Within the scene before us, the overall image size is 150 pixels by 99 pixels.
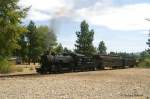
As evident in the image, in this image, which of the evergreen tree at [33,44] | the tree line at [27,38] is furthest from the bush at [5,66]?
the evergreen tree at [33,44]

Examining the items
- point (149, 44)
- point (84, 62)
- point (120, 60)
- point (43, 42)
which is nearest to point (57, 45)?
point (43, 42)

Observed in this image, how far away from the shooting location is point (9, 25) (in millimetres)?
51156

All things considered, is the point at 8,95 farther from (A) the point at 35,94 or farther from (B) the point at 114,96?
(B) the point at 114,96

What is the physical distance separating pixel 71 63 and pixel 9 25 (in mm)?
9553

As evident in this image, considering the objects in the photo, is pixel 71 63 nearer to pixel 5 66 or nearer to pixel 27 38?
pixel 5 66

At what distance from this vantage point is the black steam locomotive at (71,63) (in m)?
51.8

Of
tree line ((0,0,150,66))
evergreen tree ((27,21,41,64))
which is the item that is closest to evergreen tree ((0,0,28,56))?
tree line ((0,0,150,66))

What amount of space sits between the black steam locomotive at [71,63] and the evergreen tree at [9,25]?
4180mm

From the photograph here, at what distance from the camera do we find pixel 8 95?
81.2 feet

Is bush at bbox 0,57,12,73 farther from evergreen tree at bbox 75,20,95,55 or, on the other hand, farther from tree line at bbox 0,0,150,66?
evergreen tree at bbox 75,20,95,55

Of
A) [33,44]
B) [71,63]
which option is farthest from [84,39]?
[71,63]

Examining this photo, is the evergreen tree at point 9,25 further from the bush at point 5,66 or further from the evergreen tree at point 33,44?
the evergreen tree at point 33,44

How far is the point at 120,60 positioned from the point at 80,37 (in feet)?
200

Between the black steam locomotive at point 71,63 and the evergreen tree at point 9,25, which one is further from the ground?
the evergreen tree at point 9,25
